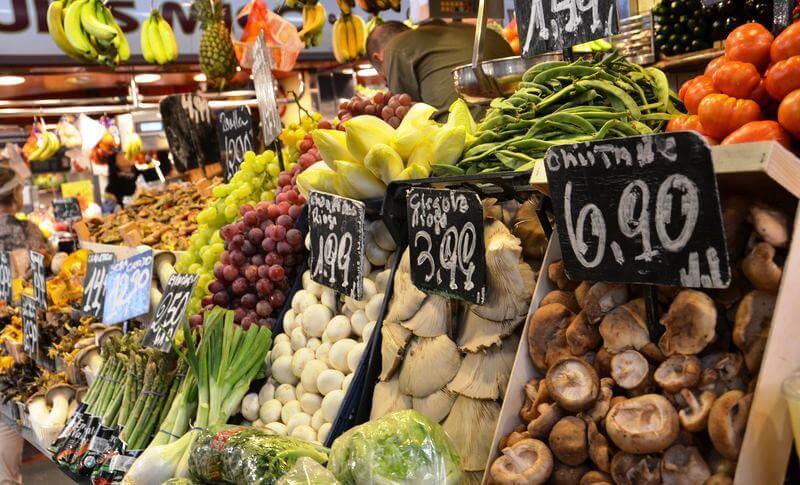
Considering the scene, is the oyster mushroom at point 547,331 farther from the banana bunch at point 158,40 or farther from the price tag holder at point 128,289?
the banana bunch at point 158,40

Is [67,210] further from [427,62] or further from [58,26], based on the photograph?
[427,62]

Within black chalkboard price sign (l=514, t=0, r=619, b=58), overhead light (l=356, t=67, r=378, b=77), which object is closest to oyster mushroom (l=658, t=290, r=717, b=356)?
black chalkboard price sign (l=514, t=0, r=619, b=58)

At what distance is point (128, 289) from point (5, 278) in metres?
2.00

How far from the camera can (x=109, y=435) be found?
98.5 inches

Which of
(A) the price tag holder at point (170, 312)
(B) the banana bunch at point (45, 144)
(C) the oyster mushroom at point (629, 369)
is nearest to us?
(C) the oyster mushroom at point (629, 369)

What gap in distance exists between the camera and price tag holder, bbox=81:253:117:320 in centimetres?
347

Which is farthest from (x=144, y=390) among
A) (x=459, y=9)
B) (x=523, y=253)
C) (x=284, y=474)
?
(x=459, y=9)

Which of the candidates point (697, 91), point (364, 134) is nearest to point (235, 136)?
point (364, 134)

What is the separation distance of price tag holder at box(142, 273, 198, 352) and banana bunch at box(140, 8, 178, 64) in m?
5.70

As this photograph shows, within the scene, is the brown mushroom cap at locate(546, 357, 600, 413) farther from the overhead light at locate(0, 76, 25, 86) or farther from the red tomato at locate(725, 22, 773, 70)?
the overhead light at locate(0, 76, 25, 86)

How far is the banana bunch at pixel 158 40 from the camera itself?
7.72 meters

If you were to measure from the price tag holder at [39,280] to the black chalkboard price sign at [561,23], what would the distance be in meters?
2.82

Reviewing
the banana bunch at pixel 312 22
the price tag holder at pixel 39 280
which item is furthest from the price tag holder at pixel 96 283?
the banana bunch at pixel 312 22

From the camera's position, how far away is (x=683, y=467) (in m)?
1.08
